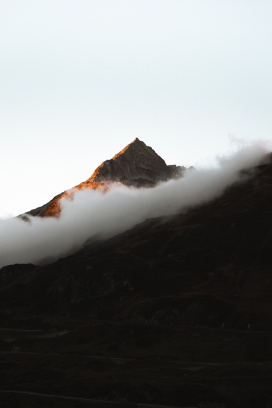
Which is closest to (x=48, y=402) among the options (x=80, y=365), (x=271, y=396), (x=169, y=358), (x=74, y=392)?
(x=74, y=392)

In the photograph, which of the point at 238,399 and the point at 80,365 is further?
the point at 80,365

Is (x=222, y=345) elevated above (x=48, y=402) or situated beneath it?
situated beneath

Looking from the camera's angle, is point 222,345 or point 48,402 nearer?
point 48,402

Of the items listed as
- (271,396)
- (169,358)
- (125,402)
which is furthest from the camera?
(169,358)

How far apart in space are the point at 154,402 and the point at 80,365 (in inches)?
2100

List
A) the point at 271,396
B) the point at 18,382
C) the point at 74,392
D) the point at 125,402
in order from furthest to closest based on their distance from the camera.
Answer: the point at 18,382, the point at 74,392, the point at 125,402, the point at 271,396

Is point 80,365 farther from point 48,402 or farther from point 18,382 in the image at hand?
point 48,402

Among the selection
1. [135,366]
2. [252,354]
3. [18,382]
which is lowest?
[252,354]

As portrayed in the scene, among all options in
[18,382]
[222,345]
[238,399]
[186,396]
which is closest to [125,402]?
[186,396]

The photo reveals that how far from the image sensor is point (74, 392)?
159875 millimetres

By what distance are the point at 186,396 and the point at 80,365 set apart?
5965 cm

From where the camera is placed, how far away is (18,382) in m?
176

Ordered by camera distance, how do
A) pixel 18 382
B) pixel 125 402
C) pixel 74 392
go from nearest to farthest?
pixel 125 402, pixel 74 392, pixel 18 382

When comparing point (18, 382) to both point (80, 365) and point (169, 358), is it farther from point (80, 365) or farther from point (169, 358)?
point (169, 358)
